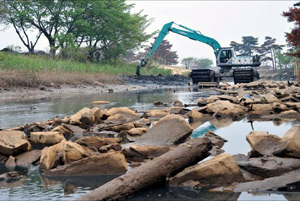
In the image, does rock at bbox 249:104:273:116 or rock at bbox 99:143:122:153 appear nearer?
rock at bbox 99:143:122:153

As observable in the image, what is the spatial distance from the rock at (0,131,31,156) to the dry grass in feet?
44.8

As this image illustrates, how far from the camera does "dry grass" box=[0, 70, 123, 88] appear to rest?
17484mm

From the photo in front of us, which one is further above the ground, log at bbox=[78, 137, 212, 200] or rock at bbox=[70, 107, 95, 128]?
rock at bbox=[70, 107, 95, 128]

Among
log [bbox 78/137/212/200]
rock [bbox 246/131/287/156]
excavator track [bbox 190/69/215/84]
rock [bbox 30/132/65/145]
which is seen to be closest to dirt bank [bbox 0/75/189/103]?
excavator track [bbox 190/69/215/84]

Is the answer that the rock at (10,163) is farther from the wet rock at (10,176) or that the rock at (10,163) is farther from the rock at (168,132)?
the rock at (168,132)

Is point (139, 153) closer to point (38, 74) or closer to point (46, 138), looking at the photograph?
point (46, 138)

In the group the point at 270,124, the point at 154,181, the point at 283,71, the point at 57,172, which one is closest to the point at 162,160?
the point at 154,181

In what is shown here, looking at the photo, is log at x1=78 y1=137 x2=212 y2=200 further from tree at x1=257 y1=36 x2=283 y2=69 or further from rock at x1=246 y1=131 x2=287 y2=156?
tree at x1=257 y1=36 x2=283 y2=69

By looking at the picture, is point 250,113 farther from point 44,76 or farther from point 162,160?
point 44,76

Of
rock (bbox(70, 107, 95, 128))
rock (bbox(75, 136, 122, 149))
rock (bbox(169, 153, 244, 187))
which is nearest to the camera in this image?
rock (bbox(169, 153, 244, 187))

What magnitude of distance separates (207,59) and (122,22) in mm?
78335

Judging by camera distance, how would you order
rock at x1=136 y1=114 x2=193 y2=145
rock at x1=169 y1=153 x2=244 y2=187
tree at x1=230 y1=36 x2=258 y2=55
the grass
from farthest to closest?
1. tree at x1=230 y1=36 x2=258 y2=55
2. the grass
3. rock at x1=136 y1=114 x2=193 y2=145
4. rock at x1=169 y1=153 x2=244 y2=187

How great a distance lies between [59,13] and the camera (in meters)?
38.4

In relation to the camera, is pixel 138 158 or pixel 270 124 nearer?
pixel 138 158
